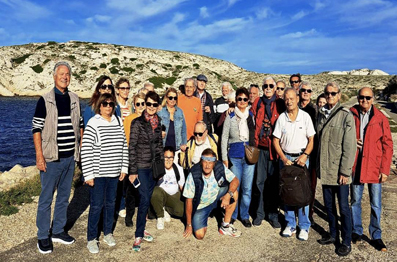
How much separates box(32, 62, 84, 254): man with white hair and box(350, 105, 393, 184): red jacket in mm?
4864

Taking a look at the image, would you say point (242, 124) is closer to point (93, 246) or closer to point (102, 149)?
point (102, 149)

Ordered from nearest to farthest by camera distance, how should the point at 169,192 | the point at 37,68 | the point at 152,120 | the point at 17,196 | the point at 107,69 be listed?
1. the point at 152,120
2. the point at 169,192
3. the point at 17,196
4. the point at 37,68
5. the point at 107,69

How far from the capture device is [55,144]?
4457 millimetres

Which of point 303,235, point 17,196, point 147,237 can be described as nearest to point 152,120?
point 147,237

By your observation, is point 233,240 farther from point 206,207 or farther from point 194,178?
point 194,178

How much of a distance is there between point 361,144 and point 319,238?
75.4 inches

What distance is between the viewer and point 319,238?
206 inches

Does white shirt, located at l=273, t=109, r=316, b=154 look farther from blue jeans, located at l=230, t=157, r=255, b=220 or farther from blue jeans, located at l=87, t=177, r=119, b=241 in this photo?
blue jeans, located at l=87, t=177, r=119, b=241

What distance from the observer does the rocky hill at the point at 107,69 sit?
55656 millimetres

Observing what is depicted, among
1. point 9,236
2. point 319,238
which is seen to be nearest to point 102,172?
point 9,236

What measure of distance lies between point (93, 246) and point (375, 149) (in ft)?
16.2

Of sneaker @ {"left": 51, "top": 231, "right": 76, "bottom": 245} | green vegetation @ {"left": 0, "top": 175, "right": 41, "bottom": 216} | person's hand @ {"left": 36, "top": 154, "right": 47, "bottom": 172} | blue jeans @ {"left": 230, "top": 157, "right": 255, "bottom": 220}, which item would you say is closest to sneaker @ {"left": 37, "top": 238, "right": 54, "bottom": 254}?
sneaker @ {"left": 51, "top": 231, "right": 76, "bottom": 245}

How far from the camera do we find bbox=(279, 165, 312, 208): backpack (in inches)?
188

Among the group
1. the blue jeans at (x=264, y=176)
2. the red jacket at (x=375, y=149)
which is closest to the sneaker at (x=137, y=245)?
the blue jeans at (x=264, y=176)
